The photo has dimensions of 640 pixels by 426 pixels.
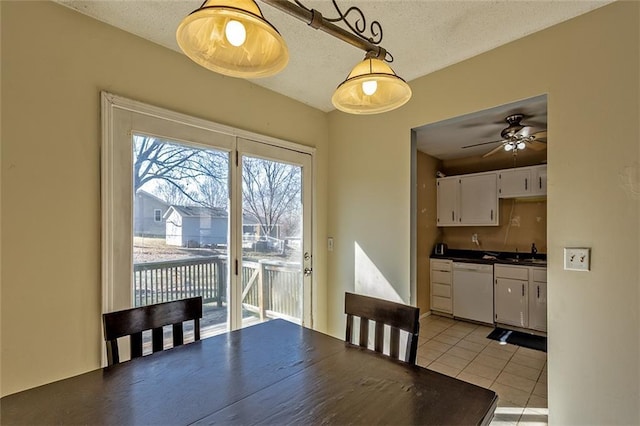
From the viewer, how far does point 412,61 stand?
218cm

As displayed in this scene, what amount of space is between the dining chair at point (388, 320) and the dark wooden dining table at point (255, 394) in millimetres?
148

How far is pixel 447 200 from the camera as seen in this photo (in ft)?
15.4

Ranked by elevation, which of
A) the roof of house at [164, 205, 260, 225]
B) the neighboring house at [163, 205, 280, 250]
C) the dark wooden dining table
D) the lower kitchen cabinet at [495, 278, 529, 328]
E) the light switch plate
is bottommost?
the lower kitchen cabinet at [495, 278, 529, 328]

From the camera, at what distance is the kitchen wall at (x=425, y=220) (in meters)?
4.46

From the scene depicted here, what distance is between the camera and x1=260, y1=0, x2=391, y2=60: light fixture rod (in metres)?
0.92

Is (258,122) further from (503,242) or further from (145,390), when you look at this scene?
(503,242)

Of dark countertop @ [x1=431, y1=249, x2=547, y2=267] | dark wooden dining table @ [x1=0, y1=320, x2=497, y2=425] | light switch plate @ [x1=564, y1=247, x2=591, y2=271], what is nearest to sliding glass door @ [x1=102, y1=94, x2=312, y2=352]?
dark wooden dining table @ [x1=0, y1=320, x2=497, y2=425]

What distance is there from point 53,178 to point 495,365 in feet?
12.2

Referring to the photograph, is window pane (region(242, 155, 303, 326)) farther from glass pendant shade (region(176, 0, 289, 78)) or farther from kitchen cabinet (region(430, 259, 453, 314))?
kitchen cabinet (region(430, 259, 453, 314))

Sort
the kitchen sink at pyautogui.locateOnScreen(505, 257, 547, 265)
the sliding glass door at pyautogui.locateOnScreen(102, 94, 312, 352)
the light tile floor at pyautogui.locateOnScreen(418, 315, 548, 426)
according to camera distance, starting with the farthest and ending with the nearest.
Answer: the kitchen sink at pyautogui.locateOnScreen(505, 257, 547, 265), the light tile floor at pyautogui.locateOnScreen(418, 315, 548, 426), the sliding glass door at pyautogui.locateOnScreen(102, 94, 312, 352)

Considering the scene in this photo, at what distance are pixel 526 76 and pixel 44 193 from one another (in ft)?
9.24

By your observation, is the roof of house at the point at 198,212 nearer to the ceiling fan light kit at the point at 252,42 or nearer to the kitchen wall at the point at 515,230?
the ceiling fan light kit at the point at 252,42

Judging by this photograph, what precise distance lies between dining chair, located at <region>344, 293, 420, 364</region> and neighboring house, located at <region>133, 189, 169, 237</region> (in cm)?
130

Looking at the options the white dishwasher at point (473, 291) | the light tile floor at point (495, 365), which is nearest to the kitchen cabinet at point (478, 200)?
the white dishwasher at point (473, 291)
